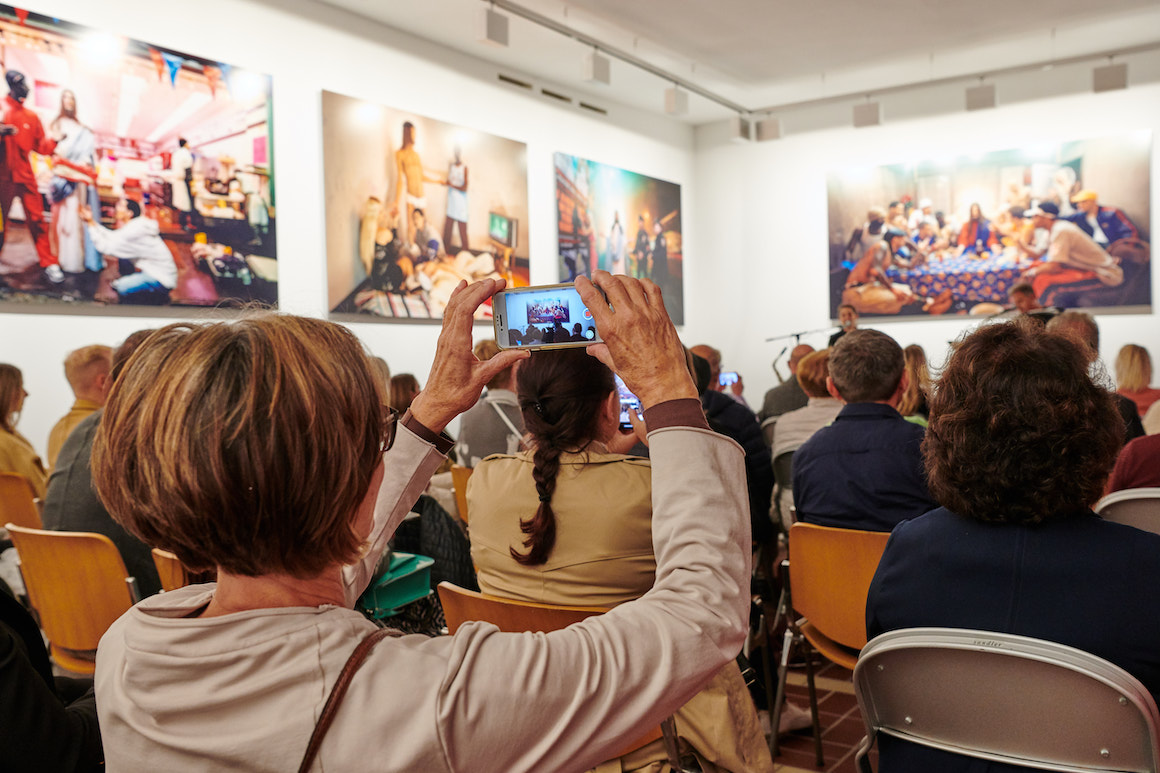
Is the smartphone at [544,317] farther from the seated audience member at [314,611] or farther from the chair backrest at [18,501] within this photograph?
the chair backrest at [18,501]

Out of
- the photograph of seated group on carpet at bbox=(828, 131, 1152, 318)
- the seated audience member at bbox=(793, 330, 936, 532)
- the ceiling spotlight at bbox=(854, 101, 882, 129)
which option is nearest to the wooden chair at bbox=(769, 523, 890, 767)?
the seated audience member at bbox=(793, 330, 936, 532)

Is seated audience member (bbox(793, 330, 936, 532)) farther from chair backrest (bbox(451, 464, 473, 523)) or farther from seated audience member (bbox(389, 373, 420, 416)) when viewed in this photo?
seated audience member (bbox(389, 373, 420, 416))

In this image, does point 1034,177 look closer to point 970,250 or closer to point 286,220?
point 970,250

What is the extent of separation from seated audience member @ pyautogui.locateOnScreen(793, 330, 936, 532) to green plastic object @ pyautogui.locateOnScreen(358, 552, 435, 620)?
1.47 m

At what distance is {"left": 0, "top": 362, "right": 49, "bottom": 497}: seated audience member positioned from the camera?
14.1 feet

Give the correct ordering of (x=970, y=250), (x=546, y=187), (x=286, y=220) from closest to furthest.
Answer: (x=286, y=220)
(x=546, y=187)
(x=970, y=250)

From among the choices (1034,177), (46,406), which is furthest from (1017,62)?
(46,406)

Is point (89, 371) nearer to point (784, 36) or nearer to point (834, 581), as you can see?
point (834, 581)

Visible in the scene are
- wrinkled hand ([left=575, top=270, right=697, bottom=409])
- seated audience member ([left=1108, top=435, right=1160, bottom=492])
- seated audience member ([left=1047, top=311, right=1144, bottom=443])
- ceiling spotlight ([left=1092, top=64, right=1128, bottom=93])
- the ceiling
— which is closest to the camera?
wrinkled hand ([left=575, top=270, right=697, bottom=409])

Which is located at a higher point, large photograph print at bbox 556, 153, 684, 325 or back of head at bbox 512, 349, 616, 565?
large photograph print at bbox 556, 153, 684, 325

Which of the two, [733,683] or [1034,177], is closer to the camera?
[733,683]

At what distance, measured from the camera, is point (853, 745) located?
338 cm

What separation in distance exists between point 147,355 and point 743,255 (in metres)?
11.0

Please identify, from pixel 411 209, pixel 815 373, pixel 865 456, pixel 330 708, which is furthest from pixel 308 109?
pixel 330 708
